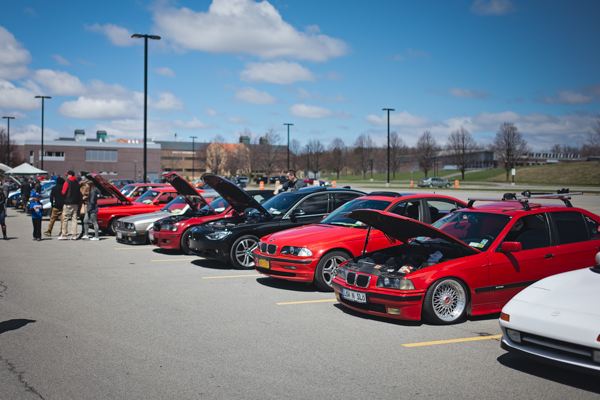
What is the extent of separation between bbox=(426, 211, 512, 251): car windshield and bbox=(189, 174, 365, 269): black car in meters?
3.56

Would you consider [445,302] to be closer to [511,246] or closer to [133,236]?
[511,246]

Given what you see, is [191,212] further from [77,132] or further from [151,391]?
[77,132]

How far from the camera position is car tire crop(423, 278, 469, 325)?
5.80 metres

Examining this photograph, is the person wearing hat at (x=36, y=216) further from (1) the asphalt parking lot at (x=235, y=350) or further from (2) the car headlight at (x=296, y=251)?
(2) the car headlight at (x=296, y=251)

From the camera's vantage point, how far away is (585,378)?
14.1ft

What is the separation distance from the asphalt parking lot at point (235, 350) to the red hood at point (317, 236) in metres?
0.83

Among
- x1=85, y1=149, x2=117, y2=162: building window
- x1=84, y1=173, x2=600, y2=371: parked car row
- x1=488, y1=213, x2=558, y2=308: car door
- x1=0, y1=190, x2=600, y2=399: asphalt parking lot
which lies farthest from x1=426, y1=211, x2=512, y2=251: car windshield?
x1=85, y1=149, x2=117, y2=162: building window

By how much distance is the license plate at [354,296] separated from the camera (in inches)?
236

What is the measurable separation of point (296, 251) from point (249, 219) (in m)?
2.99

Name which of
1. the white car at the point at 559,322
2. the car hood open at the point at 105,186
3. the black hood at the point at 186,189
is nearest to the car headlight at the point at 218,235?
the black hood at the point at 186,189

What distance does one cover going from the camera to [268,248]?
8.13 meters

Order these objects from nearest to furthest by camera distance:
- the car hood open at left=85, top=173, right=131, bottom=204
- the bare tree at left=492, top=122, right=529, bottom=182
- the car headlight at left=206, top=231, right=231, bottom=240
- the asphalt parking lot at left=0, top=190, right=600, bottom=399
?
the asphalt parking lot at left=0, top=190, right=600, bottom=399 → the car headlight at left=206, top=231, right=231, bottom=240 → the car hood open at left=85, top=173, right=131, bottom=204 → the bare tree at left=492, top=122, right=529, bottom=182

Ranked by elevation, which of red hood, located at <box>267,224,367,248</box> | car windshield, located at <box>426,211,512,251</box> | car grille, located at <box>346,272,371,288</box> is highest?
car windshield, located at <box>426,211,512,251</box>

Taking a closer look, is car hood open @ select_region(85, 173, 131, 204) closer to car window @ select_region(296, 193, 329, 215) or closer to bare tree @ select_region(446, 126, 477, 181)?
car window @ select_region(296, 193, 329, 215)
